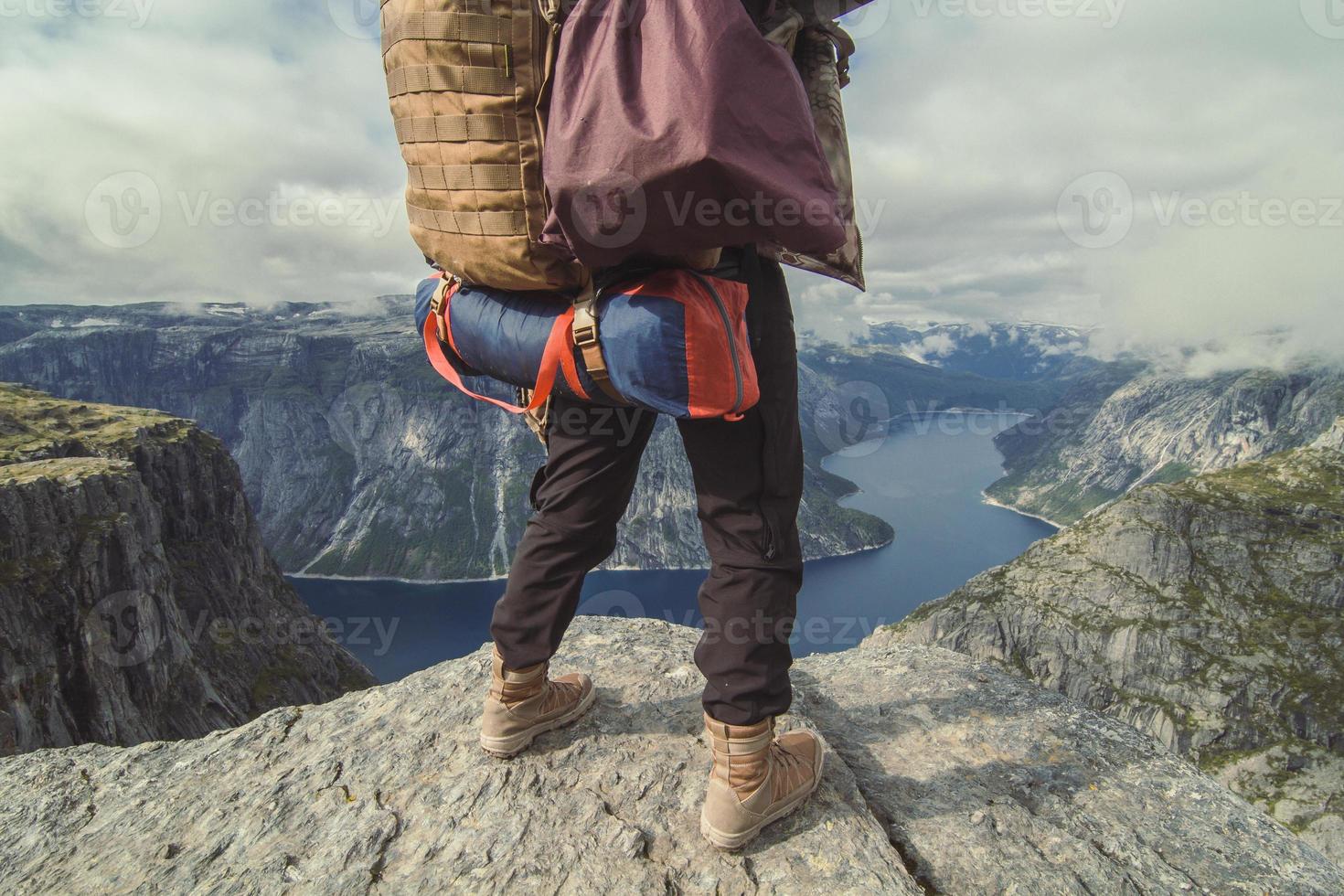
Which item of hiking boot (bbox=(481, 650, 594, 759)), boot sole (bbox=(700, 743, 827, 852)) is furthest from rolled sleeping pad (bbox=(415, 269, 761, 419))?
boot sole (bbox=(700, 743, 827, 852))

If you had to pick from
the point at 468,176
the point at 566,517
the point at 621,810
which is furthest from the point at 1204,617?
the point at 468,176

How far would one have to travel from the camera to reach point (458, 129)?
3506 mm

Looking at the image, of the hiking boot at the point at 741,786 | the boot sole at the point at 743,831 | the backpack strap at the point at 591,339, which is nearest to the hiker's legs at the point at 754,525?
the hiking boot at the point at 741,786

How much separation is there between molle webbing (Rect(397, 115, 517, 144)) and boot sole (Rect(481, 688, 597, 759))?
12.9 ft

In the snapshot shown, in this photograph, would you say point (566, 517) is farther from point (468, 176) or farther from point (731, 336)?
point (468, 176)

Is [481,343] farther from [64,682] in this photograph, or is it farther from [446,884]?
[64,682]

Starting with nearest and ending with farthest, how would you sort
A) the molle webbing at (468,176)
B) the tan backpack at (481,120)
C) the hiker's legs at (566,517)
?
the tan backpack at (481,120)
the molle webbing at (468,176)
the hiker's legs at (566,517)

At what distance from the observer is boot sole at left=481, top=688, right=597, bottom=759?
4.83 metres

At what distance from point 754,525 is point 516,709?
233 centimetres

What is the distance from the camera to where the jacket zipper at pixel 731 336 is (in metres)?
3.32

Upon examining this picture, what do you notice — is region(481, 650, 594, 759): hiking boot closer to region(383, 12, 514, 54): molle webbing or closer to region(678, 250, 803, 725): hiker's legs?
region(678, 250, 803, 725): hiker's legs

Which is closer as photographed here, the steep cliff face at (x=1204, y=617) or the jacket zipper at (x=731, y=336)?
the jacket zipper at (x=731, y=336)

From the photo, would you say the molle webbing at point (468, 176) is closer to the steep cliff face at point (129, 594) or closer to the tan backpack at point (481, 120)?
the tan backpack at point (481, 120)

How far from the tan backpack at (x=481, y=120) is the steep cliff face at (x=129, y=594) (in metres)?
78.5
